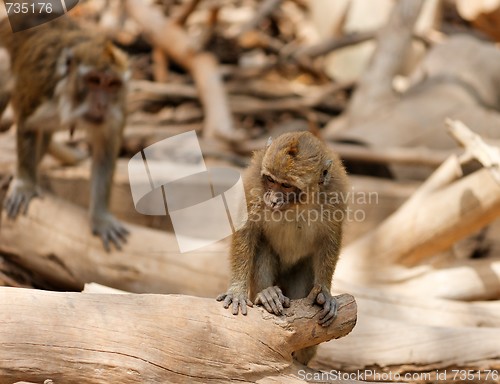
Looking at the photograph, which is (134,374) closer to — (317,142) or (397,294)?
(317,142)

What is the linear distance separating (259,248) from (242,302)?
0.55 m

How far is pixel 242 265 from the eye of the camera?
459 cm

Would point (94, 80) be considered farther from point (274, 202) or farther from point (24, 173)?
point (274, 202)

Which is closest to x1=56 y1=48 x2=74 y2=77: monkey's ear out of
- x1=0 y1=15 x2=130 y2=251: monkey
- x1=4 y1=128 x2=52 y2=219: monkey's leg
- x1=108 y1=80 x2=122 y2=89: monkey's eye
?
x1=0 y1=15 x2=130 y2=251: monkey

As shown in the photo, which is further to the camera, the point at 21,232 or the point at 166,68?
the point at 166,68

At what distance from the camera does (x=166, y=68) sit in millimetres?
11625

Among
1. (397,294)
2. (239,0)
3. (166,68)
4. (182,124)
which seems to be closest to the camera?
(397,294)

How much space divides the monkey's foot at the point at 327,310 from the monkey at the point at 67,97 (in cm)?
311

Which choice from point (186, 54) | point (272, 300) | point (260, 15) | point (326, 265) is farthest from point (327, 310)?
point (260, 15)

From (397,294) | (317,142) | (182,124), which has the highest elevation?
(317,142)

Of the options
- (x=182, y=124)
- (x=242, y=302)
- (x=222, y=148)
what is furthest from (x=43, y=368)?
(x=182, y=124)

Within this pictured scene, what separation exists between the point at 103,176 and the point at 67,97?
0.86 meters

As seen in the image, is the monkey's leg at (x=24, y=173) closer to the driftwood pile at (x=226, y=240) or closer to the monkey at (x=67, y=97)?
the monkey at (x=67, y=97)

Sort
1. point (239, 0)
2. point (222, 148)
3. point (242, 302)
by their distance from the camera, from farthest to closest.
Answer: point (239, 0), point (222, 148), point (242, 302)
